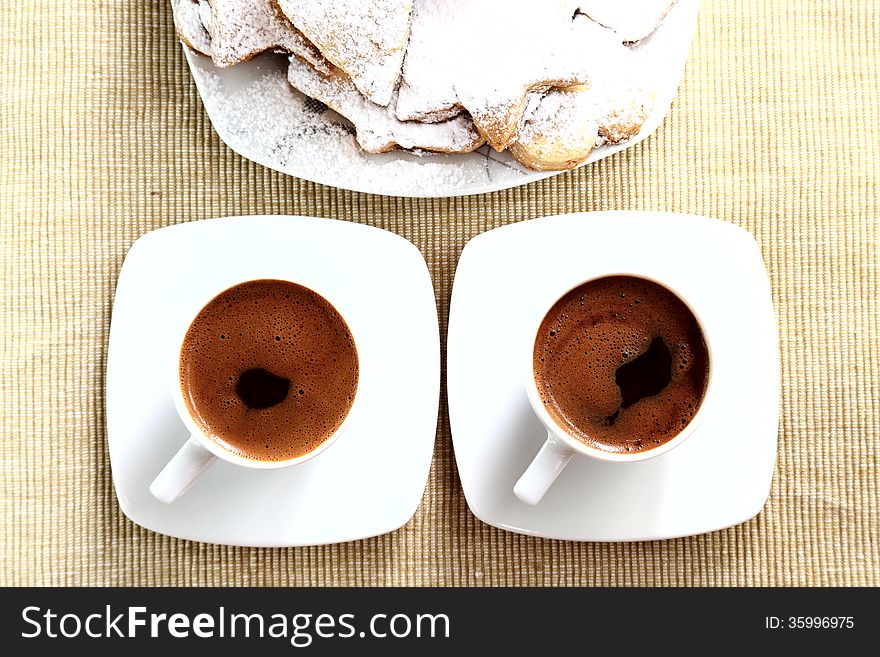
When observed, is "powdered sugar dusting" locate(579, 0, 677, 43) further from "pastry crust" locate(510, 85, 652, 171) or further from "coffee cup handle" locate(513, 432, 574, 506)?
"coffee cup handle" locate(513, 432, 574, 506)

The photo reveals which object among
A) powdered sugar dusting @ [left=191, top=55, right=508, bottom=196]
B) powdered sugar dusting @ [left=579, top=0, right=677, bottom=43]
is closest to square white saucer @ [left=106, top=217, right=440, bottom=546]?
powdered sugar dusting @ [left=191, top=55, right=508, bottom=196]

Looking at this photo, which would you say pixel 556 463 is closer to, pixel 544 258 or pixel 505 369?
pixel 505 369

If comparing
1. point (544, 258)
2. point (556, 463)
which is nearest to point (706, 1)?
point (544, 258)

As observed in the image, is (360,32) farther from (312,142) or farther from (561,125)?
(561,125)

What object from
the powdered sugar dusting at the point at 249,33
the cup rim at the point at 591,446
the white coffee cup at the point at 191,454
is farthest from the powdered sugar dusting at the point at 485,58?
the white coffee cup at the point at 191,454

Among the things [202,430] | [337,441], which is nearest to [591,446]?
[337,441]

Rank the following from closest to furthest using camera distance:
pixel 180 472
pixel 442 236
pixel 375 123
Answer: pixel 180 472, pixel 375 123, pixel 442 236
